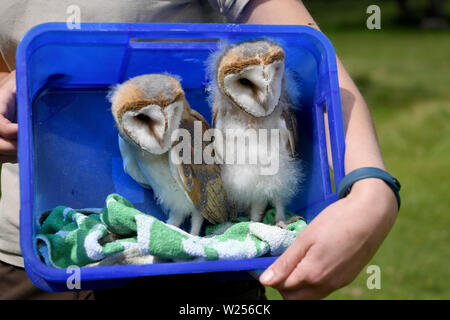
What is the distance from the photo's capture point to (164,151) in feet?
2.91

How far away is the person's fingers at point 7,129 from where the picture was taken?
843mm

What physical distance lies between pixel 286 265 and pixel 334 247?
0.23 feet

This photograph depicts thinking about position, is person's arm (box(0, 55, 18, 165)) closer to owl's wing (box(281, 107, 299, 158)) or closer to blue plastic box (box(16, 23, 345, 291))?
blue plastic box (box(16, 23, 345, 291))

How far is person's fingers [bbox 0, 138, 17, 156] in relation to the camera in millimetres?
863

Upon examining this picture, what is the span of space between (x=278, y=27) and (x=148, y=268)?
0.46m

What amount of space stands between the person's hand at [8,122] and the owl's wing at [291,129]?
47cm

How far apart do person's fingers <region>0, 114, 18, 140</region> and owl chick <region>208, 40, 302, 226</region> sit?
349 millimetres

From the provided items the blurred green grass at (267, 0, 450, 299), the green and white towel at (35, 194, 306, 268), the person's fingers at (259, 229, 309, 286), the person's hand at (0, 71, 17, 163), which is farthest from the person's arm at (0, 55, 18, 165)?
the blurred green grass at (267, 0, 450, 299)

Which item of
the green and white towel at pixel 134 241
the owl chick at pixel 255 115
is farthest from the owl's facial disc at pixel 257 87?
the green and white towel at pixel 134 241

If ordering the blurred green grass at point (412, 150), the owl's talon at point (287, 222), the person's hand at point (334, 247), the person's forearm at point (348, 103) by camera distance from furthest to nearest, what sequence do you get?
the blurred green grass at point (412, 150)
the owl's talon at point (287, 222)
the person's forearm at point (348, 103)
the person's hand at point (334, 247)

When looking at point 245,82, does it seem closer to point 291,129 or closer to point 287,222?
point 291,129

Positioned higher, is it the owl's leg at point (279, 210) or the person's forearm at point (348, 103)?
the person's forearm at point (348, 103)

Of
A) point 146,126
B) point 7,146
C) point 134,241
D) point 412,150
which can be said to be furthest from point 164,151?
point 412,150

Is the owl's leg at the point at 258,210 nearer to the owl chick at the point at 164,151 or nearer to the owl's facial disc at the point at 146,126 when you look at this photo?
the owl chick at the point at 164,151
